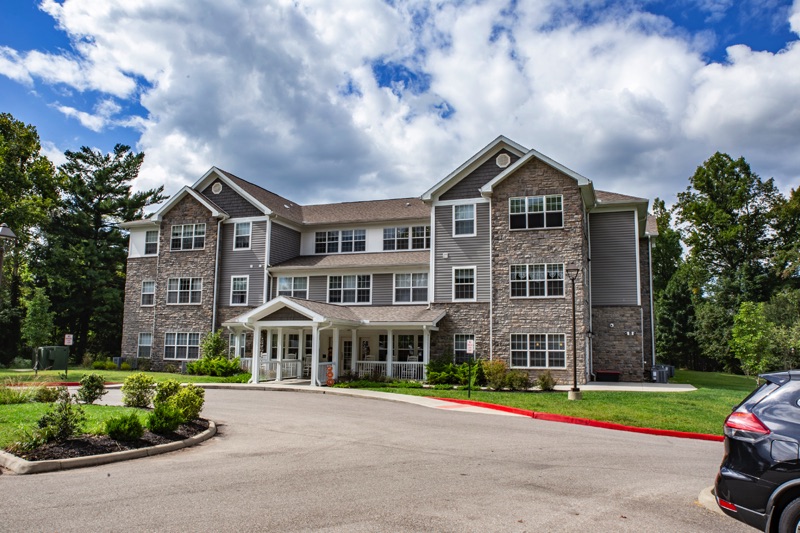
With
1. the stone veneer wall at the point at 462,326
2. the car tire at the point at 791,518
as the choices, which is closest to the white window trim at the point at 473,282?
the stone veneer wall at the point at 462,326

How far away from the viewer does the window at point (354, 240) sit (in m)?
33.2

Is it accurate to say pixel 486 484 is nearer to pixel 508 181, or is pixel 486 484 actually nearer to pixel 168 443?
pixel 168 443

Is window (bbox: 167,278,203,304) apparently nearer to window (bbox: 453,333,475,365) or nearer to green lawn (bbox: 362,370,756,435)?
green lawn (bbox: 362,370,756,435)

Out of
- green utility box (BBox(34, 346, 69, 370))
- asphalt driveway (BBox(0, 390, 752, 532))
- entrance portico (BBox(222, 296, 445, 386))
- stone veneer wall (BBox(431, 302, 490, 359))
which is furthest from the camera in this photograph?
green utility box (BBox(34, 346, 69, 370))

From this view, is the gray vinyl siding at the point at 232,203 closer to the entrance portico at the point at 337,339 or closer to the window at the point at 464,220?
the entrance portico at the point at 337,339

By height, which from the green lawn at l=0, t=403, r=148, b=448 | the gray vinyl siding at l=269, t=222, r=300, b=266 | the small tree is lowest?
the green lawn at l=0, t=403, r=148, b=448

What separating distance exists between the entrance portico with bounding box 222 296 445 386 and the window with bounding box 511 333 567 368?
3.73 meters

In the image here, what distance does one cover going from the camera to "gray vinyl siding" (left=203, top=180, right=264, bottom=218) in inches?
1313

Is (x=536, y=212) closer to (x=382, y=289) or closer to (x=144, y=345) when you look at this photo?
(x=382, y=289)

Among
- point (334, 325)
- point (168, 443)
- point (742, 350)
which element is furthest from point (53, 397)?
point (742, 350)

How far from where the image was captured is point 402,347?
29438mm

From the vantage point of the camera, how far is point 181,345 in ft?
110

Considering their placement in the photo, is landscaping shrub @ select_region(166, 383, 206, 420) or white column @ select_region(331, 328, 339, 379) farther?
white column @ select_region(331, 328, 339, 379)

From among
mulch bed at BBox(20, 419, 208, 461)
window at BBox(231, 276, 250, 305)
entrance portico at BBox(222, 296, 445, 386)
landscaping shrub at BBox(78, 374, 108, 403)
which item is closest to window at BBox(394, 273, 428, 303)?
entrance portico at BBox(222, 296, 445, 386)
